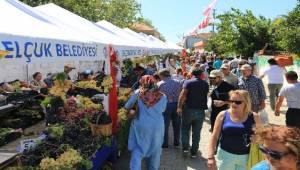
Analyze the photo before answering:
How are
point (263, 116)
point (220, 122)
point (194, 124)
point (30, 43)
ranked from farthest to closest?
point (194, 124)
point (263, 116)
point (220, 122)
point (30, 43)

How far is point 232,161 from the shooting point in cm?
452

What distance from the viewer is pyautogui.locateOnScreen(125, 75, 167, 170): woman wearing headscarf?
5883 mm

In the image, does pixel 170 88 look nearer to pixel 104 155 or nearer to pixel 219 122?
pixel 104 155

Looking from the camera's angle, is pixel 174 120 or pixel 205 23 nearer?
pixel 174 120

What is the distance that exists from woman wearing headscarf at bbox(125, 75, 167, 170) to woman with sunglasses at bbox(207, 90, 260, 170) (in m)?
1.48

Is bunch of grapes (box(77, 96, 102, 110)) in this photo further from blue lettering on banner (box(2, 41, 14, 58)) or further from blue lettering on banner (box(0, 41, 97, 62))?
blue lettering on banner (box(2, 41, 14, 58))

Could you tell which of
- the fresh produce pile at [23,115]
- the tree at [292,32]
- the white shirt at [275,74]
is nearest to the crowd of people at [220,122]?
the fresh produce pile at [23,115]

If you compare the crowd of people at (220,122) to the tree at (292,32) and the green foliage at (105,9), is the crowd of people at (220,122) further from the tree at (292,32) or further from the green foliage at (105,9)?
the green foliage at (105,9)

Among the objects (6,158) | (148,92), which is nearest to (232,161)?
(148,92)

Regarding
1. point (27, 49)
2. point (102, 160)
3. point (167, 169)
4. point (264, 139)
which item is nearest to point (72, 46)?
point (27, 49)

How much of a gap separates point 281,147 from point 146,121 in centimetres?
334

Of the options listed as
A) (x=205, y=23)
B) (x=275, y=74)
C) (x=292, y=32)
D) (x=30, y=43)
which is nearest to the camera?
(x=30, y=43)

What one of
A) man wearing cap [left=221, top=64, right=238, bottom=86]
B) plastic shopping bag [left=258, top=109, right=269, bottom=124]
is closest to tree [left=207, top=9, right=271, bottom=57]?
man wearing cap [left=221, top=64, right=238, bottom=86]

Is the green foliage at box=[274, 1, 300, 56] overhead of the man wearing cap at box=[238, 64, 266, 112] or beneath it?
overhead
